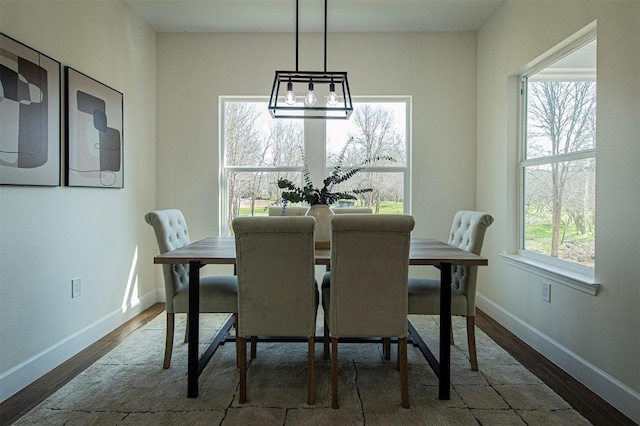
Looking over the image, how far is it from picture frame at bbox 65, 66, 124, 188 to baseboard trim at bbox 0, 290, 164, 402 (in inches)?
40.5

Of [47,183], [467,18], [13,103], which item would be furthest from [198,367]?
[467,18]

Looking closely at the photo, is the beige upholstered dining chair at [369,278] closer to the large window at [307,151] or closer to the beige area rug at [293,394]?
the beige area rug at [293,394]

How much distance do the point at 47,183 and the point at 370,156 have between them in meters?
2.73

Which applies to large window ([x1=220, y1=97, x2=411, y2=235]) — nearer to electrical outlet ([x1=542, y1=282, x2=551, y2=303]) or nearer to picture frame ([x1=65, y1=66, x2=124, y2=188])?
picture frame ([x1=65, y1=66, x2=124, y2=188])

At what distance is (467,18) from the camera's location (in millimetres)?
3561

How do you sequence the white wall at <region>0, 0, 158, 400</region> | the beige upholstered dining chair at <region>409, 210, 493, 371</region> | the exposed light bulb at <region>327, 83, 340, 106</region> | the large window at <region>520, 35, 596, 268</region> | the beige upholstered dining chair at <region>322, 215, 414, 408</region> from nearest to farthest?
the beige upholstered dining chair at <region>322, 215, 414, 408</region> → the white wall at <region>0, 0, 158, 400</region> → the beige upholstered dining chair at <region>409, 210, 493, 371</region> → the large window at <region>520, 35, 596, 268</region> → the exposed light bulb at <region>327, 83, 340, 106</region>

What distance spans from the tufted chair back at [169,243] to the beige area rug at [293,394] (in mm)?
475

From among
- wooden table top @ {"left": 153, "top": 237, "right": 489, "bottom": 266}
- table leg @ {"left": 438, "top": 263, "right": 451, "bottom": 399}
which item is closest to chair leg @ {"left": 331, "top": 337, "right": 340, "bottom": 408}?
wooden table top @ {"left": 153, "top": 237, "right": 489, "bottom": 266}

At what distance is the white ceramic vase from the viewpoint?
8.16 feet

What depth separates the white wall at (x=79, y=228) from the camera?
2127 mm

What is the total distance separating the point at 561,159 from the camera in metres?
2.65

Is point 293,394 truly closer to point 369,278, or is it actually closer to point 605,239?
point 369,278

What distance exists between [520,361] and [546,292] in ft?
1.63

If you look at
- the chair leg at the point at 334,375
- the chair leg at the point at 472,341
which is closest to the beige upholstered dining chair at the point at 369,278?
the chair leg at the point at 334,375
